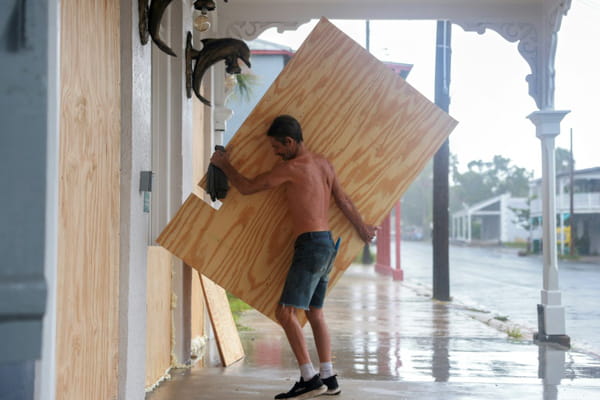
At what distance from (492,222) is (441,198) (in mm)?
57635

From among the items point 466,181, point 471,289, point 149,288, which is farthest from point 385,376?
point 466,181

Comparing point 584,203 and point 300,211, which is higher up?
point 584,203

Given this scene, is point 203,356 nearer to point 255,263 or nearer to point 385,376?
point 385,376

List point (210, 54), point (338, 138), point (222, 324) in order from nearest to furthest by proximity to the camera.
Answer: point (338, 138) < point (210, 54) < point (222, 324)

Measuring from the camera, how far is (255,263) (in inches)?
171

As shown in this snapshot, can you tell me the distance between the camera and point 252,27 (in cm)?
755

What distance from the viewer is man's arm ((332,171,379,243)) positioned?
4316 mm

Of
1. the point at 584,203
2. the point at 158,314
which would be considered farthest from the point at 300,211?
the point at 584,203

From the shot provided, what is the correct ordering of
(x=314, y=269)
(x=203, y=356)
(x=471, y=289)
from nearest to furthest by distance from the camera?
(x=314, y=269) → (x=203, y=356) → (x=471, y=289)

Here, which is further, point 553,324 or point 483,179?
point 483,179

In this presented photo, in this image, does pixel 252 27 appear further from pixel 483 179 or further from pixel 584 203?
pixel 483 179

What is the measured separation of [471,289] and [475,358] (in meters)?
9.59

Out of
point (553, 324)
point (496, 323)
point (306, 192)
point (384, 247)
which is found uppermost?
point (306, 192)

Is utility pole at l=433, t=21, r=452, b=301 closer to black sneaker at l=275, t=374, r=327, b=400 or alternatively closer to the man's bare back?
black sneaker at l=275, t=374, r=327, b=400
